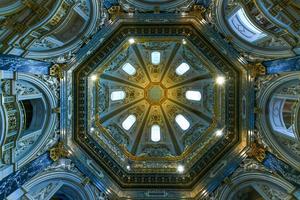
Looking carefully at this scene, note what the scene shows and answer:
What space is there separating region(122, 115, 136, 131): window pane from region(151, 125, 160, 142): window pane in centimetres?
160

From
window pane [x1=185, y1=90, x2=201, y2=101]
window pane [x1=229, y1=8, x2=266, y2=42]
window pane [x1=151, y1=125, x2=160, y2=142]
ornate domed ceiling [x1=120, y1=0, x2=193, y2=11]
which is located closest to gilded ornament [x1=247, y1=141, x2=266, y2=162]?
window pane [x1=229, y1=8, x2=266, y2=42]

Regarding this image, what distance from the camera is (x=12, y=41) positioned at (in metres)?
10.5

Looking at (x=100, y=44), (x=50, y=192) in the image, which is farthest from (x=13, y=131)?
(x=100, y=44)

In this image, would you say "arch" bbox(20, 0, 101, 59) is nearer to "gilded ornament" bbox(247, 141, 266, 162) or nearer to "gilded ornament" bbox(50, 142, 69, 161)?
"gilded ornament" bbox(50, 142, 69, 161)

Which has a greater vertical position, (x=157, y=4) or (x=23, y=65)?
(x=157, y=4)

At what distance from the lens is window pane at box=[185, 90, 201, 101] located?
20.3 m

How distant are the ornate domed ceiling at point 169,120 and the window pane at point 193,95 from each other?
0.24 ft

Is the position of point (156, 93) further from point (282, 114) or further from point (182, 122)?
point (282, 114)

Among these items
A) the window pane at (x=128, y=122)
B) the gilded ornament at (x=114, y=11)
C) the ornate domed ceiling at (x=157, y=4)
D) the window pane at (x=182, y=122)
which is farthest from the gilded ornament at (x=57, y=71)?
the window pane at (x=182, y=122)

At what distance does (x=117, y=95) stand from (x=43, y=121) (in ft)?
27.4

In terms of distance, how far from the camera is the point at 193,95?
822 inches

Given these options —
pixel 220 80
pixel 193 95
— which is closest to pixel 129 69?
pixel 193 95

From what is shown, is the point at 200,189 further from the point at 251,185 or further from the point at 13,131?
the point at 13,131

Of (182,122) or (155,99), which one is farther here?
(155,99)
